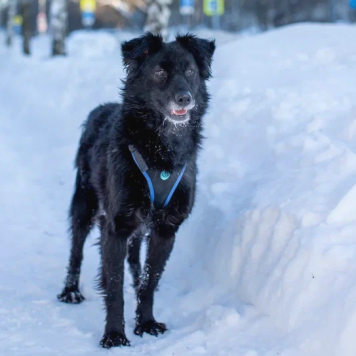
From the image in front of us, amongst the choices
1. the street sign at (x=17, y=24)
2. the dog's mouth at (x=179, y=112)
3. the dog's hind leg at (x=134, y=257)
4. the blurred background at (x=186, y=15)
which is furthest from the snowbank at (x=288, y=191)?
Result: the street sign at (x=17, y=24)

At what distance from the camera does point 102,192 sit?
4812mm

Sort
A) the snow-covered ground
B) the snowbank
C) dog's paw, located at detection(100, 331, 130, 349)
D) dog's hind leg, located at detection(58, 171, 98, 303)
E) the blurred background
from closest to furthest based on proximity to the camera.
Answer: the snowbank → the snow-covered ground → dog's paw, located at detection(100, 331, 130, 349) → dog's hind leg, located at detection(58, 171, 98, 303) → the blurred background

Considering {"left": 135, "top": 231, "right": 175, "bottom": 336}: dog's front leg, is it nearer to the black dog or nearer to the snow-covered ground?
the black dog

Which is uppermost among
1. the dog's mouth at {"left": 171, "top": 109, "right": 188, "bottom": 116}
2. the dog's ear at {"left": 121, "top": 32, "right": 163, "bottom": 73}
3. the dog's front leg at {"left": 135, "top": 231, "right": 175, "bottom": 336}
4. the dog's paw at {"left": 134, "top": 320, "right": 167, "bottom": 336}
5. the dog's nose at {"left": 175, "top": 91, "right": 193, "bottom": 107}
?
the dog's ear at {"left": 121, "top": 32, "right": 163, "bottom": 73}

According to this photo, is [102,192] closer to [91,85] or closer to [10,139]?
[10,139]

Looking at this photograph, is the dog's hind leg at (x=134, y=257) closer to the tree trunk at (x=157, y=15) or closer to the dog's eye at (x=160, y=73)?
the dog's eye at (x=160, y=73)

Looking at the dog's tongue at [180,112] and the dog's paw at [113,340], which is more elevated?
the dog's tongue at [180,112]

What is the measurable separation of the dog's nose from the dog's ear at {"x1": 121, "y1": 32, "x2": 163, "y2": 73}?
52 centimetres

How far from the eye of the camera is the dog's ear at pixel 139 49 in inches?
175

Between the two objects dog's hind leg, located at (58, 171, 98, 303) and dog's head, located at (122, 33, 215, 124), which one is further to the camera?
dog's hind leg, located at (58, 171, 98, 303)

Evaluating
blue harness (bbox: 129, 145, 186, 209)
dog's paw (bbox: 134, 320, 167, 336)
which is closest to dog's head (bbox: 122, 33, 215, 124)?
blue harness (bbox: 129, 145, 186, 209)

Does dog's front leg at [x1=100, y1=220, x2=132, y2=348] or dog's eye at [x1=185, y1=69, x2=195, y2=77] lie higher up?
dog's eye at [x1=185, y1=69, x2=195, y2=77]

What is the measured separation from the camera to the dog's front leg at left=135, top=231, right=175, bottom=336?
4594 mm

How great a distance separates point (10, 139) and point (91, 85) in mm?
2226
